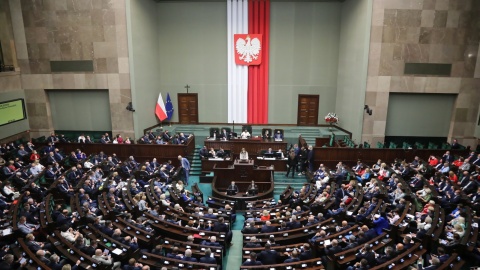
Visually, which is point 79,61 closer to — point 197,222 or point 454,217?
point 197,222

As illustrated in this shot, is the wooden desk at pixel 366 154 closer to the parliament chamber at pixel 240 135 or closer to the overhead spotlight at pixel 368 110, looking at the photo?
the parliament chamber at pixel 240 135

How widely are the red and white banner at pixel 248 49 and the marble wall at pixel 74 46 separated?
6.69 meters

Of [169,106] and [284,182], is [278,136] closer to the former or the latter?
[284,182]

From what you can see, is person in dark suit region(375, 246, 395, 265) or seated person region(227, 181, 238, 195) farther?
seated person region(227, 181, 238, 195)

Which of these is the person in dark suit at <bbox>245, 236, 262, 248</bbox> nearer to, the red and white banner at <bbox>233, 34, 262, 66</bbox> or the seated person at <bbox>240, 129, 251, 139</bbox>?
the seated person at <bbox>240, 129, 251, 139</bbox>

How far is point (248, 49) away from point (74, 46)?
9.96 meters

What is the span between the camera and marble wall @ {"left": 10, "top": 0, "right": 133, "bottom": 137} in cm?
1867

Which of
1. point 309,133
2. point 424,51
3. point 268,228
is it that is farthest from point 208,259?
point 424,51

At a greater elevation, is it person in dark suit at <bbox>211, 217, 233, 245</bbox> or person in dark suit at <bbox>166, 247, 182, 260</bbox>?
person in dark suit at <bbox>166, 247, 182, 260</bbox>

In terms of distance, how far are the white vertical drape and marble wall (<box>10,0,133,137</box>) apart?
6.33 m

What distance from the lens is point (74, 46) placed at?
1911 cm

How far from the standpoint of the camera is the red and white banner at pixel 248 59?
69.7 feet

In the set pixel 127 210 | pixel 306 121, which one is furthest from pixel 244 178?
pixel 306 121

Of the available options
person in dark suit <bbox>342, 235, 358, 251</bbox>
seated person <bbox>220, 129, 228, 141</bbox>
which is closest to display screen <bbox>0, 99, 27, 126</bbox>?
seated person <bbox>220, 129, 228, 141</bbox>
